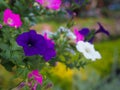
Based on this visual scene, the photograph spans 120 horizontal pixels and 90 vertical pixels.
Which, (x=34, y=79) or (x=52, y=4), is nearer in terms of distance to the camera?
(x=34, y=79)

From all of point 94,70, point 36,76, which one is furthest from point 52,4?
point 94,70

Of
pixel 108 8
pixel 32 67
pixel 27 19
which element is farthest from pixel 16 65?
pixel 108 8

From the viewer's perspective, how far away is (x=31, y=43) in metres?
1.62

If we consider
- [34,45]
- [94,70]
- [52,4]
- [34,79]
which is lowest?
[34,79]

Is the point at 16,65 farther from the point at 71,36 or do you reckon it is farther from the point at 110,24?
the point at 110,24

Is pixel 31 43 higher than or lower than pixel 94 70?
lower

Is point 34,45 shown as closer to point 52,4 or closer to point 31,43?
point 31,43

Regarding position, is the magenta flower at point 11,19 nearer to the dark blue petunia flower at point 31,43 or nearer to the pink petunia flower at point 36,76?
the dark blue petunia flower at point 31,43

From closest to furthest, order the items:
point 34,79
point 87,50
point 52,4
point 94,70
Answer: point 34,79
point 87,50
point 52,4
point 94,70

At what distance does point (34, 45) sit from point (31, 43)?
0.03 meters

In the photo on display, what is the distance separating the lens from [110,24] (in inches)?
378

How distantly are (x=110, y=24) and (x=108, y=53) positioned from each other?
3.70 m

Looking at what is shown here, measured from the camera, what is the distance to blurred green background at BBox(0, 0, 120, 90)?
3.72m

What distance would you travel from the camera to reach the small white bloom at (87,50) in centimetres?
170
